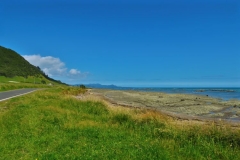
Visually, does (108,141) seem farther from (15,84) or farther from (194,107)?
(15,84)

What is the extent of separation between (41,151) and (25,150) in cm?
82

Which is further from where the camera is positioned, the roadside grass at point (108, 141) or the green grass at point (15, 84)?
the green grass at point (15, 84)

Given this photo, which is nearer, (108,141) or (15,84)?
(108,141)

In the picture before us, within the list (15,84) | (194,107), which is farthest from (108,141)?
(15,84)

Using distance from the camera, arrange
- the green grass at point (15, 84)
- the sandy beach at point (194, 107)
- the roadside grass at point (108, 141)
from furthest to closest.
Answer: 1. the green grass at point (15, 84)
2. the sandy beach at point (194, 107)
3. the roadside grass at point (108, 141)

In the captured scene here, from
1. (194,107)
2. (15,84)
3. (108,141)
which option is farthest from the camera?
(15,84)

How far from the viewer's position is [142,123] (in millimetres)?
16109

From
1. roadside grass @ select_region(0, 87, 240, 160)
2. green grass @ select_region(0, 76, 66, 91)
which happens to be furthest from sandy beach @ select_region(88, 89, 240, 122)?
green grass @ select_region(0, 76, 66, 91)

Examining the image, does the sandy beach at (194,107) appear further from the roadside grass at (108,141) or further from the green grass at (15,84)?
the green grass at (15,84)

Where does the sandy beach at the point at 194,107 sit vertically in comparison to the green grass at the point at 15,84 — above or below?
below

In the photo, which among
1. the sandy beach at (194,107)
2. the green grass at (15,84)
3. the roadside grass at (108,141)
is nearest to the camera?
the roadside grass at (108,141)

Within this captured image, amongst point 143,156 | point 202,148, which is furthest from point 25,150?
point 202,148

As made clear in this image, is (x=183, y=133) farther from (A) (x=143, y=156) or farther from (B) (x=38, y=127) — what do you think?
(B) (x=38, y=127)

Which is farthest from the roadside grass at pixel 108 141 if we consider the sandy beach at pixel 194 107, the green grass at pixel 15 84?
the green grass at pixel 15 84
